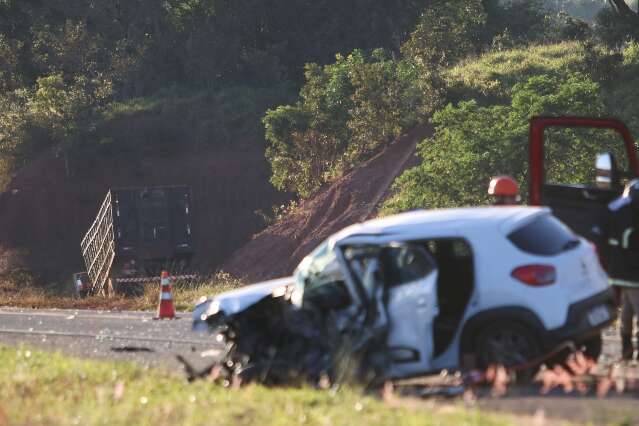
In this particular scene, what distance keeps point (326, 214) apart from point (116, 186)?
19.9m

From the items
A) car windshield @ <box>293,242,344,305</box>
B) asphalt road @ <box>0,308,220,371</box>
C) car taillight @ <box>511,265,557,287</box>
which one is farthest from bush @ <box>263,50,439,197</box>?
car taillight @ <box>511,265,557,287</box>

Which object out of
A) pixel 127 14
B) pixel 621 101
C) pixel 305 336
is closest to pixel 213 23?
pixel 127 14

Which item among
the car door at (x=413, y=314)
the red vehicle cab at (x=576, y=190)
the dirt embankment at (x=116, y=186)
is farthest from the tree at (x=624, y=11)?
the car door at (x=413, y=314)

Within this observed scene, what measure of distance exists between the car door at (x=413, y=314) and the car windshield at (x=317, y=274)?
62 cm

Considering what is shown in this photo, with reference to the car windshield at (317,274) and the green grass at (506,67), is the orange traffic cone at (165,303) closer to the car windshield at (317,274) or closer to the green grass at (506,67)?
the car windshield at (317,274)

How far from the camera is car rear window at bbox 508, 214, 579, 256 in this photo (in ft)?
36.3

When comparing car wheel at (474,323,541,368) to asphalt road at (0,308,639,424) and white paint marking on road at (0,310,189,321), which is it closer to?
asphalt road at (0,308,639,424)

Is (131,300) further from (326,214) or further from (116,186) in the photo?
(116,186)

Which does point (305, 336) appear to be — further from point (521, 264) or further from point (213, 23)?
point (213, 23)

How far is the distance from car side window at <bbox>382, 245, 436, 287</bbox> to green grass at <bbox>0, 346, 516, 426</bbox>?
1096 mm

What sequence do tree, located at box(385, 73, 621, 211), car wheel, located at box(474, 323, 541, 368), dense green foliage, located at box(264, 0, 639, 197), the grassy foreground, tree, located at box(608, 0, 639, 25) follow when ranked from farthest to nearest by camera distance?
tree, located at box(608, 0, 639, 25)
dense green foliage, located at box(264, 0, 639, 197)
tree, located at box(385, 73, 621, 211)
the grassy foreground
car wheel, located at box(474, 323, 541, 368)

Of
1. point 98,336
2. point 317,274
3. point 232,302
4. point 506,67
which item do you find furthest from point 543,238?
point 506,67

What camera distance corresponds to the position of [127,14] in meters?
65.3

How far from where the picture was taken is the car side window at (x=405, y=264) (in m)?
11.1
